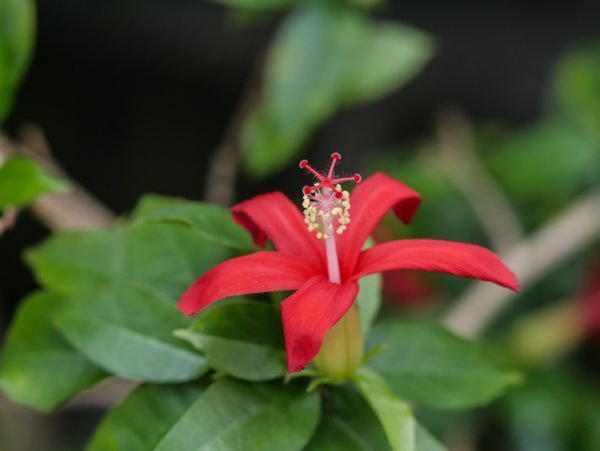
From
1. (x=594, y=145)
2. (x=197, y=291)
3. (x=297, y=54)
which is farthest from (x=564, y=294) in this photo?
(x=197, y=291)

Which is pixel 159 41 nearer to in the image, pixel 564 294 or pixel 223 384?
pixel 564 294

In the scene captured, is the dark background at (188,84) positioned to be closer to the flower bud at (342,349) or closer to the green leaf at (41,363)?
the green leaf at (41,363)

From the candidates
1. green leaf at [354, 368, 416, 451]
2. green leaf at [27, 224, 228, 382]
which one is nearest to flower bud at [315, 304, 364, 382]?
green leaf at [354, 368, 416, 451]

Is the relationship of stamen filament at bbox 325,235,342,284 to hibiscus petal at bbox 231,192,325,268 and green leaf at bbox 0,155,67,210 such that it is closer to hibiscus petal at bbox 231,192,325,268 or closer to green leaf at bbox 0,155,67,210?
hibiscus petal at bbox 231,192,325,268

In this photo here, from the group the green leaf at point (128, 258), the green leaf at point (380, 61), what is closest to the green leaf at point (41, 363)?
the green leaf at point (128, 258)

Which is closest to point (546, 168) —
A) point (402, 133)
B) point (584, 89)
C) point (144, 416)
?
point (584, 89)

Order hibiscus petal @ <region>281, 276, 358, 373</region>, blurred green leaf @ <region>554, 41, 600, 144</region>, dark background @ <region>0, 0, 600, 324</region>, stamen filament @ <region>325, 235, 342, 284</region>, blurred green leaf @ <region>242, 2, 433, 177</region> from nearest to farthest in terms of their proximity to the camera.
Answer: hibiscus petal @ <region>281, 276, 358, 373</region> → stamen filament @ <region>325, 235, 342, 284</region> → blurred green leaf @ <region>242, 2, 433, 177</region> → blurred green leaf @ <region>554, 41, 600, 144</region> → dark background @ <region>0, 0, 600, 324</region>

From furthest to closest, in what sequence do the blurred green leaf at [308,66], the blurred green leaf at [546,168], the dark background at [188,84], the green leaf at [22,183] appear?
the dark background at [188,84]
the blurred green leaf at [546,168]
the blurred green leaf at [308,66]
the green leaf at [22,183]

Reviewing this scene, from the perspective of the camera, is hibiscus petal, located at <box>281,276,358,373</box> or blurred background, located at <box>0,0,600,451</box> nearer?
hibiscus petal, located at <box>281,276,358,373</box>
